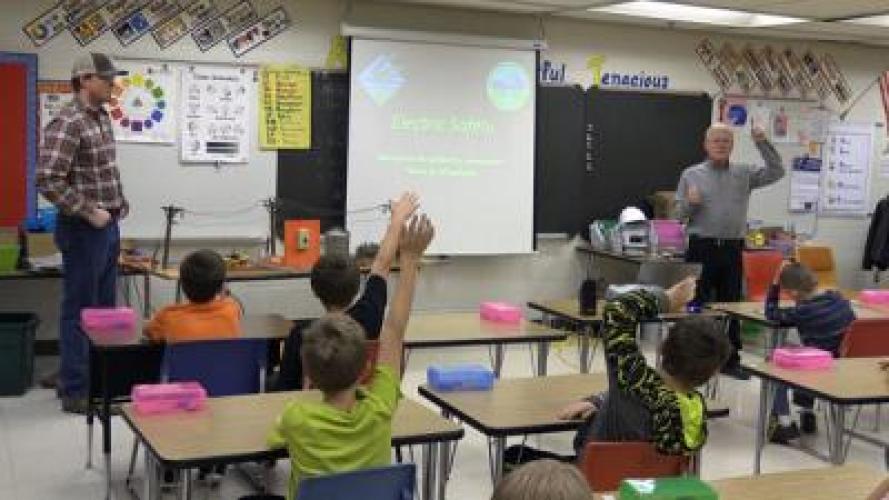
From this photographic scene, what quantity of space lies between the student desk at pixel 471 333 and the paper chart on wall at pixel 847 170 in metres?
5.77

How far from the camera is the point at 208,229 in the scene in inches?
277

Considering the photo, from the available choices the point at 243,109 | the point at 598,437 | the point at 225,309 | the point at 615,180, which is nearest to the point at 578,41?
the point at 615,180

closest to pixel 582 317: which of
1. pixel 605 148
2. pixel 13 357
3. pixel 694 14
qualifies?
pixel 13 357

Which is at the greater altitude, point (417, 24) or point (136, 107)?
point (417, 24)

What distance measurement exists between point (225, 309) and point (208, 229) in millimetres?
2923

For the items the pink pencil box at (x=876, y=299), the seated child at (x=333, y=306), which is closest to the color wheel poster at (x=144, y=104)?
the seated child at (x=333, y=306)

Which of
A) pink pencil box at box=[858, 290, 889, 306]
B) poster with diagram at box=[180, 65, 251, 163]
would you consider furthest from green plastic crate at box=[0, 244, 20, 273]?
pink pencil box at box=[858, 290, 889, 306]

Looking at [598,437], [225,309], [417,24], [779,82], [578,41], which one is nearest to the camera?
[598,437]

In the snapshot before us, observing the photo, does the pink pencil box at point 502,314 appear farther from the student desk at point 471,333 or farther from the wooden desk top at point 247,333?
the wooden desk top at point 247,333

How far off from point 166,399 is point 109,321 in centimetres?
154

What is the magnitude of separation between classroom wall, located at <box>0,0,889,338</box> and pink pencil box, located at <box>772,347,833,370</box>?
4.10 metres

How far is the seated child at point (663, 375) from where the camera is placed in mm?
2730

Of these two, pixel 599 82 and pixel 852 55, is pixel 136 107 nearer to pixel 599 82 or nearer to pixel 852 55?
pixel 599 82

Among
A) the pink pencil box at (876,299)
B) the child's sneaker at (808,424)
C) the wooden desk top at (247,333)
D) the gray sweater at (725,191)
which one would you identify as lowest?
the child's sneaker at (808,424)
